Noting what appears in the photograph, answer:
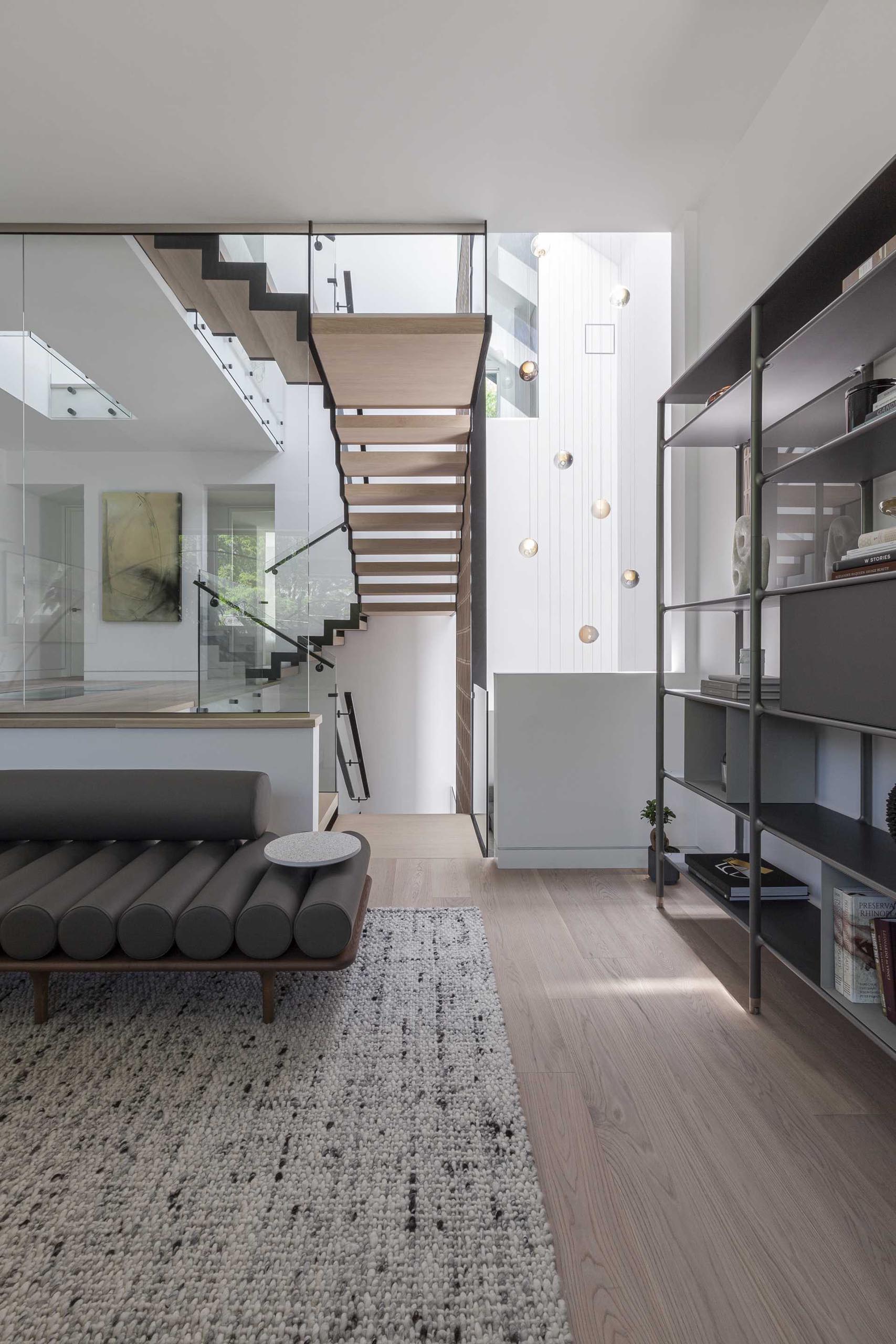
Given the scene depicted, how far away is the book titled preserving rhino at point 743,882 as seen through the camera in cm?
261

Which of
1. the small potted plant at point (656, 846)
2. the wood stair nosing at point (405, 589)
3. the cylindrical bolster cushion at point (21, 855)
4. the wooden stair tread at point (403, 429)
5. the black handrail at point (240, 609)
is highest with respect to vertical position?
the wooden stair tread at point (403, 429)

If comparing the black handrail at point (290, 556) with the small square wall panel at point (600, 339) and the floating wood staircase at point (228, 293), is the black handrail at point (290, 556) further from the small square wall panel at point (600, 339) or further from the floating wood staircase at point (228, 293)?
the small square wall panel at point (600, 339)

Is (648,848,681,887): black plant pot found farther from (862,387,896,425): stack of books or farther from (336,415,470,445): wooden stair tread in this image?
(336,415,470,445): wooden stair tread

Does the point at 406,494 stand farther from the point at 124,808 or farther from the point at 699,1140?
the point at 699,1140

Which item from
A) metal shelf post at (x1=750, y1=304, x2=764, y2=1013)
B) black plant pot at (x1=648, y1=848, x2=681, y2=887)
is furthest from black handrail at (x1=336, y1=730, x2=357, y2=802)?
metal shelf post at (x1=750, y1=304, x2=764, y2=1013)

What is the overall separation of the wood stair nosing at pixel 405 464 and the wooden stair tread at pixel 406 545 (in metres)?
0.69

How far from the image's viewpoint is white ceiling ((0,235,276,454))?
3.69 m

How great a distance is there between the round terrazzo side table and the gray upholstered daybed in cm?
5

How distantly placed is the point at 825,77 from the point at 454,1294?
360 cm

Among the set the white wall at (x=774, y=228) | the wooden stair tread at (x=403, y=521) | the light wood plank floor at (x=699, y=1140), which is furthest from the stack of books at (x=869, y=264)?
the wooden stair tread at (x=403, y=521)

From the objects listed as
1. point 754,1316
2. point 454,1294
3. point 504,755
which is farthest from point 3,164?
point 754,1316

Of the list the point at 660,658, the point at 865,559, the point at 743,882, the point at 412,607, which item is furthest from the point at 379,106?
the point at 412,607

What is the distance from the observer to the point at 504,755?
3.72 m

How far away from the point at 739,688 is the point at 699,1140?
1404 mm
